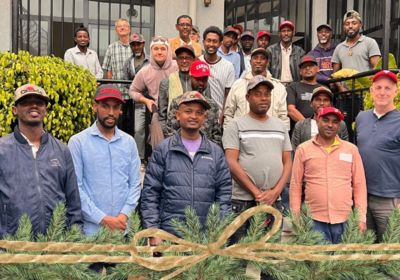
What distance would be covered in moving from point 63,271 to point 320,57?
6457 millimetres

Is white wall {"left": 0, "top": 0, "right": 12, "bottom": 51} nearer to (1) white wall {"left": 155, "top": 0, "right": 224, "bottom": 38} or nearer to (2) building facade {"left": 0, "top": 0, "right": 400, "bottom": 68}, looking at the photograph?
(2) building facade {"left": 0, "top": 0, "right": 400, "bottom": 68}

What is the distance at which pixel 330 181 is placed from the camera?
391 centimetres

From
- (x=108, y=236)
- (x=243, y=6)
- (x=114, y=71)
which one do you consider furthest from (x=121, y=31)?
(x=108, y=236)

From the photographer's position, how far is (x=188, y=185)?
3.43 meters

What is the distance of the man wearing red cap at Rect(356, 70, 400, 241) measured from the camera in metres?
3.94

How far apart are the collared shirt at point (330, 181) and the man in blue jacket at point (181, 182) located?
0.71 meters

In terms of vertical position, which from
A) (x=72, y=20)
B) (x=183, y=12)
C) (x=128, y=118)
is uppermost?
(x=183, y=12)

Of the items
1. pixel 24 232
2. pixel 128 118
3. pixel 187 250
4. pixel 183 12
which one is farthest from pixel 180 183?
pixel 183 12

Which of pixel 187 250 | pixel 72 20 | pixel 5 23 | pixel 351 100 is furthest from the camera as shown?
pixel 72 20

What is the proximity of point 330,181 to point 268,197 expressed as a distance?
461 millimetres

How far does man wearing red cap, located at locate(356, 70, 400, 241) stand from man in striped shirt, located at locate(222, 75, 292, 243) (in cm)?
61

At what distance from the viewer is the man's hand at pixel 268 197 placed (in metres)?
3.96

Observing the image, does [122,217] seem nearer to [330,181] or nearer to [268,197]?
[268,197]

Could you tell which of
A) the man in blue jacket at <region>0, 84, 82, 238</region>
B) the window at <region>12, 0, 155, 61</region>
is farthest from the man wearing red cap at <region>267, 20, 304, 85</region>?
the man in blue jacket at <region>0, 84, 82, 238</region>
